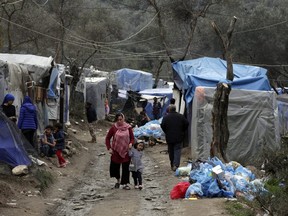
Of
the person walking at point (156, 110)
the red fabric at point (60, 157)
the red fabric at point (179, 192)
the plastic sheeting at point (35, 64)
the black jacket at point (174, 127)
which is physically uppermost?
the plastic sheeting at point (35, 64)

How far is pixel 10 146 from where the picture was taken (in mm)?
12914

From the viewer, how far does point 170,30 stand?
1935 inches

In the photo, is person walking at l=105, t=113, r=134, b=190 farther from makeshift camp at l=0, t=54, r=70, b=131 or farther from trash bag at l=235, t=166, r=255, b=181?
makeshift camp at l=0, t=54, r=70, b=131

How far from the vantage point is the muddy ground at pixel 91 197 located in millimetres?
10523

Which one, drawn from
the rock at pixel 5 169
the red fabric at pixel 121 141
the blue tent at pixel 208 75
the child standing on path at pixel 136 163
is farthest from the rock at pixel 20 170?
the blue tent at pixel 208 75

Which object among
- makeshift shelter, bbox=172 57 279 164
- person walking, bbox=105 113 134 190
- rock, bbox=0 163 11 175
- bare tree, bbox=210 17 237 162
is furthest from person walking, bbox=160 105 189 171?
rock, bbox=0 163 11 175

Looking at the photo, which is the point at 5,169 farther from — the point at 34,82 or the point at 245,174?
the point at 34,82

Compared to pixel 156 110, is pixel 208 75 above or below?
above

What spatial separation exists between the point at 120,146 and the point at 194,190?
226cm

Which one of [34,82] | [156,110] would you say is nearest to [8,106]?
[34,82]

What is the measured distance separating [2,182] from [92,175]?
4968 millimetres

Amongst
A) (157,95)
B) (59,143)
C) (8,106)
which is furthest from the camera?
(157,95)

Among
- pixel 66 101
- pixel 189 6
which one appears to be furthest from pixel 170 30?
pixel 66 101

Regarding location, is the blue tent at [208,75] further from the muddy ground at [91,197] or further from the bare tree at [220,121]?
the bare tree at [220,121]
